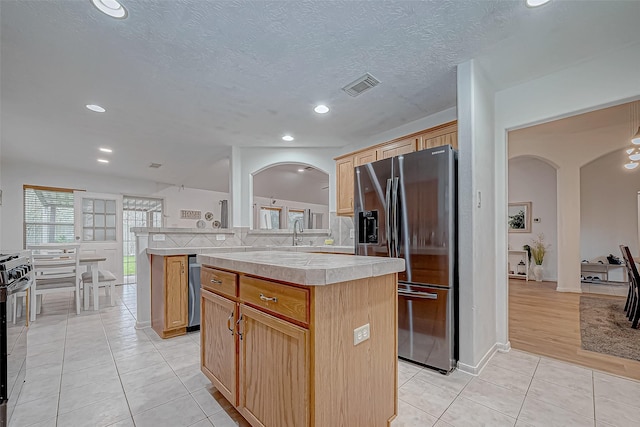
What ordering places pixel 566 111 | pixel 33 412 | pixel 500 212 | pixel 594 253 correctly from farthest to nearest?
pixel 594 253, pixel 500 212, pixel 566 111, pixel 33 412

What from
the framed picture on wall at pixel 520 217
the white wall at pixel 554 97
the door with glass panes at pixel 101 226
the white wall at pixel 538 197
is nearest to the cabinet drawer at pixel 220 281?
the white wall at pixel 554 97

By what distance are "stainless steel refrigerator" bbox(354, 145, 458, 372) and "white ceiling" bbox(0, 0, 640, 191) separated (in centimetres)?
82

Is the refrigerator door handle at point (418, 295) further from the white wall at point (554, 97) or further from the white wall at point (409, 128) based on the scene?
the white wall at point (409, 128)

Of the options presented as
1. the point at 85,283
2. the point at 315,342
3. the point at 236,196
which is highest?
the point at 236,196

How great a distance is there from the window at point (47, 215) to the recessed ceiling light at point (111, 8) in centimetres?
581

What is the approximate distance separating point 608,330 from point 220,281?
4.14m

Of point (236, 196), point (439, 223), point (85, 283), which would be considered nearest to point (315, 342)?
point (439, 223)

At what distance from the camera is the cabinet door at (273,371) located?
1.18 m

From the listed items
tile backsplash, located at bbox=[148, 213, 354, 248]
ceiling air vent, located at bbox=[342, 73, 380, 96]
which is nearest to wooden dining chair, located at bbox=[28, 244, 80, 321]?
tile backsplash, located at bbox=[148, 213, 354, 248]

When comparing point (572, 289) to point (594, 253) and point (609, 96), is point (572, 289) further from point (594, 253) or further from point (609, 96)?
point (609, 96)

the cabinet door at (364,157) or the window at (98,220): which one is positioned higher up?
the cabinet door at (364,157)

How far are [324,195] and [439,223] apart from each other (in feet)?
21.8

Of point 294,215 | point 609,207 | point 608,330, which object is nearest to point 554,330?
point 608,330

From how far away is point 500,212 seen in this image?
2762mm
